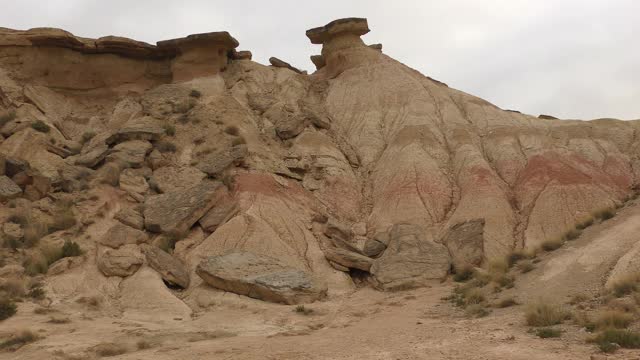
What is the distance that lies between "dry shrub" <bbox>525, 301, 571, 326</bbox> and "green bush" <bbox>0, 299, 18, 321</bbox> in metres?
12.9

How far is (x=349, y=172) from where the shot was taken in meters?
27.2

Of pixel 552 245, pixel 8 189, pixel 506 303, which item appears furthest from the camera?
pixel 8 189

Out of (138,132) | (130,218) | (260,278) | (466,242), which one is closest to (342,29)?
(138,132)

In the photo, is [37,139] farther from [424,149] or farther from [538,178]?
[538,178]

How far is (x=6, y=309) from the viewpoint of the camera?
16.2 metres

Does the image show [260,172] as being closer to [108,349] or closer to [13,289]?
[13,289]

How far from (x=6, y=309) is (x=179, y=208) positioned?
24.2 feet

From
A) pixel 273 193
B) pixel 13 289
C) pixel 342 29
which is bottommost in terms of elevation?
pixel 13 289

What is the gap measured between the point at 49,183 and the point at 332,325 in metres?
13.8

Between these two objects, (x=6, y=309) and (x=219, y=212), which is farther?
(x=219, y=212)

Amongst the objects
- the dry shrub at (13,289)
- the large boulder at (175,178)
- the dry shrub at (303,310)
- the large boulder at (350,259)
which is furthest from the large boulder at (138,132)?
the dry shrub at (303,310)

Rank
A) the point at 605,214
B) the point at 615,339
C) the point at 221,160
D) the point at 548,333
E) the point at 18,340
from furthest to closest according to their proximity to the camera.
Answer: the point at 221,160, the point at 605,214, the point at 18,340, the point at 548,333, the point at 615,339

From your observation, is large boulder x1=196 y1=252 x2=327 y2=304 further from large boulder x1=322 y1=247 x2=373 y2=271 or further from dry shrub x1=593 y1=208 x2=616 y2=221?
dry shrub x1=593 y1=208 x2=616 y2=221

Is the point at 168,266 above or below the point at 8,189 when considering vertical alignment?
below
